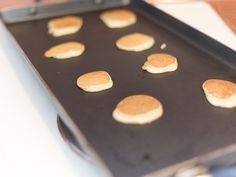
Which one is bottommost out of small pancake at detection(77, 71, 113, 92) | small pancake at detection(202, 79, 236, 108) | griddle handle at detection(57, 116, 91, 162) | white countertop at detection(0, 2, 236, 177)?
white countertop at detection(0, 2, 236, 177)

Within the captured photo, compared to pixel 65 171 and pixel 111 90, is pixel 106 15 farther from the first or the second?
pixel 65 171

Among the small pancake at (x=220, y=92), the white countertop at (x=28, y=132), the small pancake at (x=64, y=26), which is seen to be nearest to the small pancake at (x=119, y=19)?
the small pancake at (x=64, y=26)

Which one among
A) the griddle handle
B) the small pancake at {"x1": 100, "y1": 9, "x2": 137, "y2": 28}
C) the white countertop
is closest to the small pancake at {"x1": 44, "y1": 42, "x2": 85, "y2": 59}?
the white countertop

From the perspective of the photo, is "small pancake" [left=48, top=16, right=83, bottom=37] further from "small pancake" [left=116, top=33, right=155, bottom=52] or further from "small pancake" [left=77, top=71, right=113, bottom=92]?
"small pancake" [left=77, top=71, right=113, bottom=92]

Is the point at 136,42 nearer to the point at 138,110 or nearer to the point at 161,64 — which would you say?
the point at 161,64

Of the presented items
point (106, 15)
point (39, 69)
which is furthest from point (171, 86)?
point (106, 15)

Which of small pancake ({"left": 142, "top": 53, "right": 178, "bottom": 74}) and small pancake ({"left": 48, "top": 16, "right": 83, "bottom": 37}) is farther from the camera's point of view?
small pancake ({"left": 48, "top": 16, "right": 83, "bottom": 37})

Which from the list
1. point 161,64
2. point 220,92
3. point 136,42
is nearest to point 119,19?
point 136,42
